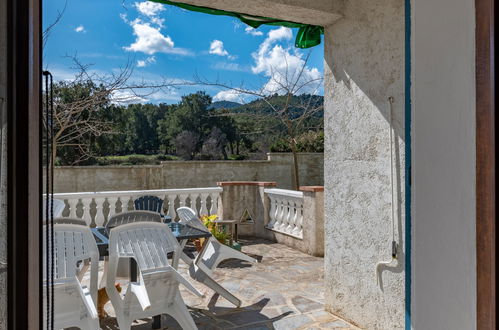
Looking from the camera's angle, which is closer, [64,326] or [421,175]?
[421,175]

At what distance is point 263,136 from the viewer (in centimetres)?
1464

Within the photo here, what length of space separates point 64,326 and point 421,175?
78.3 inches

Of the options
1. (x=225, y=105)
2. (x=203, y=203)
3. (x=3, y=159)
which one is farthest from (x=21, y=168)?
(x=225, y=105)

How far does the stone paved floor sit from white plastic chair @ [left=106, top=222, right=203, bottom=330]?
0.56 meters

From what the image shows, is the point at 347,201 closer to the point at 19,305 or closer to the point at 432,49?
the point at 432,49

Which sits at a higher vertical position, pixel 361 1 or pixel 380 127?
pixel 361 1

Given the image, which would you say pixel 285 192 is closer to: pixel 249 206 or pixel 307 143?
pixel 249 206

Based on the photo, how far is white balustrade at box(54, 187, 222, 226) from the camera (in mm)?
5555

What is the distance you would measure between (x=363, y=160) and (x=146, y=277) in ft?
5.70

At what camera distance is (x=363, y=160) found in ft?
9.45

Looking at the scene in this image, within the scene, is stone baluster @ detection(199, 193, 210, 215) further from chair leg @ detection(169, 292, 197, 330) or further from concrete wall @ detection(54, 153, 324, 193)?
concrete wall @ detection(54, 153, 324, 193)

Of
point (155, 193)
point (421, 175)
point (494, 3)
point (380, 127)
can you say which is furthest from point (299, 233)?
point (494, 3)

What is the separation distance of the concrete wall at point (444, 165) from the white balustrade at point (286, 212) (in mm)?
4359

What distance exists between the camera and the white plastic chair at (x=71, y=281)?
2090mm
